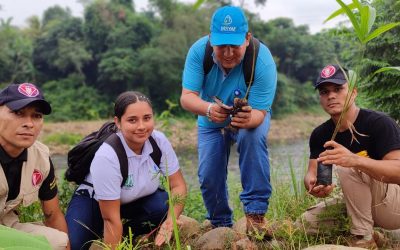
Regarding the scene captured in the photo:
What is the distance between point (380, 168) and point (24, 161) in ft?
6.38

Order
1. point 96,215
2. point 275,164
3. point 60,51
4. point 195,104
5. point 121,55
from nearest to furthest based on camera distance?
point 195,104, point 96,215, point 275,164, point 121,55, point 60,51

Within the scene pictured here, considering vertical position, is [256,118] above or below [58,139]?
above

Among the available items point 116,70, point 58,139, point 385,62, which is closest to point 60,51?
point 116,70

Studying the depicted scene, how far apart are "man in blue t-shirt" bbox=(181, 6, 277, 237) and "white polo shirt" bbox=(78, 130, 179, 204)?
0.37m

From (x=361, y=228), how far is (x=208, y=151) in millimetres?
1166

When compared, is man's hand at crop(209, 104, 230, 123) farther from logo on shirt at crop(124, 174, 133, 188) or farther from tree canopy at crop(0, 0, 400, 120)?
tree canopy at crop(0, 0, 400, 120)

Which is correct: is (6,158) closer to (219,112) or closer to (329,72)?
(219,112)

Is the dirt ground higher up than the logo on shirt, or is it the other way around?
the logo on shirt

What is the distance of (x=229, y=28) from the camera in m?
2.82

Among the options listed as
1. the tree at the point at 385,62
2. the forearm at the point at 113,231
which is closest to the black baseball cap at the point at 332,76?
the tree at the point at 385,62

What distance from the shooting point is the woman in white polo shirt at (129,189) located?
2.75 meters

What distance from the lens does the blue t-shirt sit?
118 inches

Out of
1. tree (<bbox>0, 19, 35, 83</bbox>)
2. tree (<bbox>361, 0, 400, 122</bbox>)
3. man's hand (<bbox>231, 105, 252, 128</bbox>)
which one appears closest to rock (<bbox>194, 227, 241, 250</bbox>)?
man's hand (<bbox>231, 105, 252, 128</bbox>)

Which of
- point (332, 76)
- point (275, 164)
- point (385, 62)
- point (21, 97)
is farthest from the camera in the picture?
point (275, 164)
